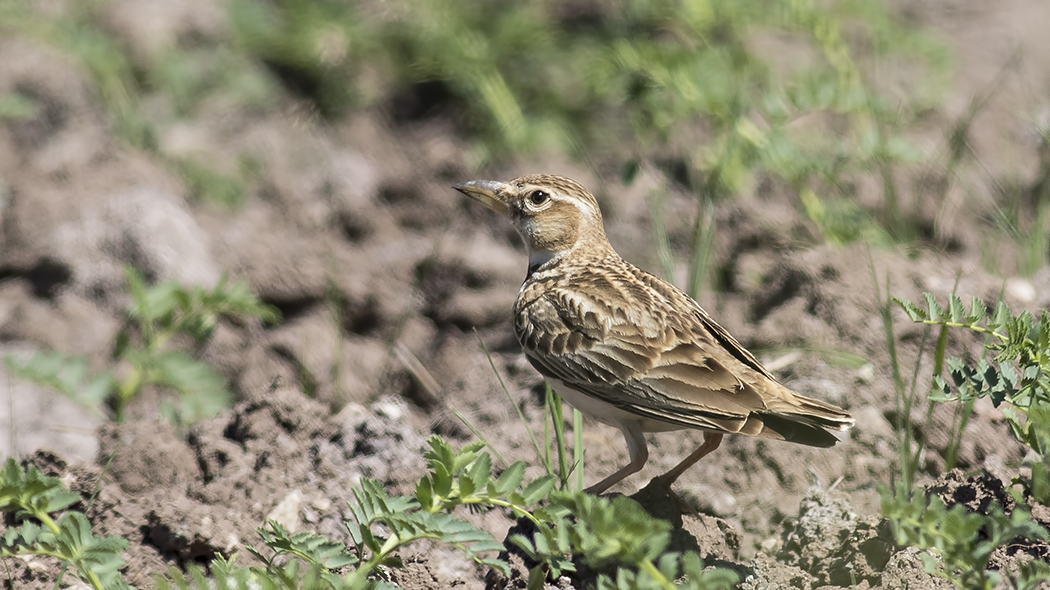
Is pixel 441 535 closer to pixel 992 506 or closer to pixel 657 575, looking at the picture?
pixel 657 575

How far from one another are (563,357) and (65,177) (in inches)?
152

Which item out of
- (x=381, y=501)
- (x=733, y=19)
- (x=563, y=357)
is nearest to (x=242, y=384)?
(x=563, y=357)

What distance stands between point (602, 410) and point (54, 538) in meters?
1.92

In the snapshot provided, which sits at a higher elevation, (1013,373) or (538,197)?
(1013,373)

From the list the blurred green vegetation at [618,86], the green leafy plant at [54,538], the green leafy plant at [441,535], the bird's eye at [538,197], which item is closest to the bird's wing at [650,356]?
the bird's eye at [538,197]

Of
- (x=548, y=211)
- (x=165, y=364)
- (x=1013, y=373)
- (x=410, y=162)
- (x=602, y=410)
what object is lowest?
(x=410, y=162)

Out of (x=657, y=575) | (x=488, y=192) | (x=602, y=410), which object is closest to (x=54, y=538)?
(x=657, y=575)

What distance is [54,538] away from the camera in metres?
3.45

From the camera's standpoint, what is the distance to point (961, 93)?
27.6 feet

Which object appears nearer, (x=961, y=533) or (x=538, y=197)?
(x=961, y=533)

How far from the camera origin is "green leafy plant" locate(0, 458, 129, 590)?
3412 mm

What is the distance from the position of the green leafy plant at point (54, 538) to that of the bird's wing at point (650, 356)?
174 cm

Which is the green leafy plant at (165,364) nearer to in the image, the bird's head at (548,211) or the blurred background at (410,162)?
the blurred background at (410,162)

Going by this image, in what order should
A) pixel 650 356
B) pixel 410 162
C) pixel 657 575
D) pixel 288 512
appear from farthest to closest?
pixel 410 162, pixel 650 356, pixel 288 512, pixel 657 575
